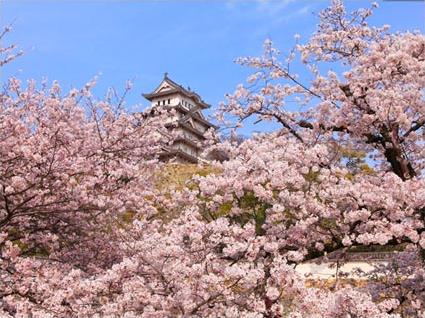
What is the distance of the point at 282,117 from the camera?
8.41 m

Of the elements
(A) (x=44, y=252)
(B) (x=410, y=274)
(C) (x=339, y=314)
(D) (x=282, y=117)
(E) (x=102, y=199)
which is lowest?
(C) (x=339, y=314)

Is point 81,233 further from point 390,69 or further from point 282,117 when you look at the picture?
point 390,69

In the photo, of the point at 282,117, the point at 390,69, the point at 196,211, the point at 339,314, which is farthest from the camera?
the point at 282,117

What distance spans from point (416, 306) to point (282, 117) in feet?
11.6

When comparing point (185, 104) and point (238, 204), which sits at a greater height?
point (185, 104)

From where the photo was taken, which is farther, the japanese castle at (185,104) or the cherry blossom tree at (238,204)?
the japanese castle at (185,104)

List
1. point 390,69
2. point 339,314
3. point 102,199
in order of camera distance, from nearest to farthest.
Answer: point 339,314, point 390,69, point 102,199

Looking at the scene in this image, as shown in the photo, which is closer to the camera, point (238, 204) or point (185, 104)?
point (238, 204)

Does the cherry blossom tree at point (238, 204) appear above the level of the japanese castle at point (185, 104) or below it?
below

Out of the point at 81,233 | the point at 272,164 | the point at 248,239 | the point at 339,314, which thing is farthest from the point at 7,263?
the point at 339,314

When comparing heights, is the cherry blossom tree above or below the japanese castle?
below

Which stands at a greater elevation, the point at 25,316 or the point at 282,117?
the point at 282,117

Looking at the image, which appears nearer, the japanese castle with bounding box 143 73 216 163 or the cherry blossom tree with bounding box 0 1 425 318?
the cherry blossom tree with bounding box 0 1 425 318

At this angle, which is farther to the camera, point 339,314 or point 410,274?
point 410,274
